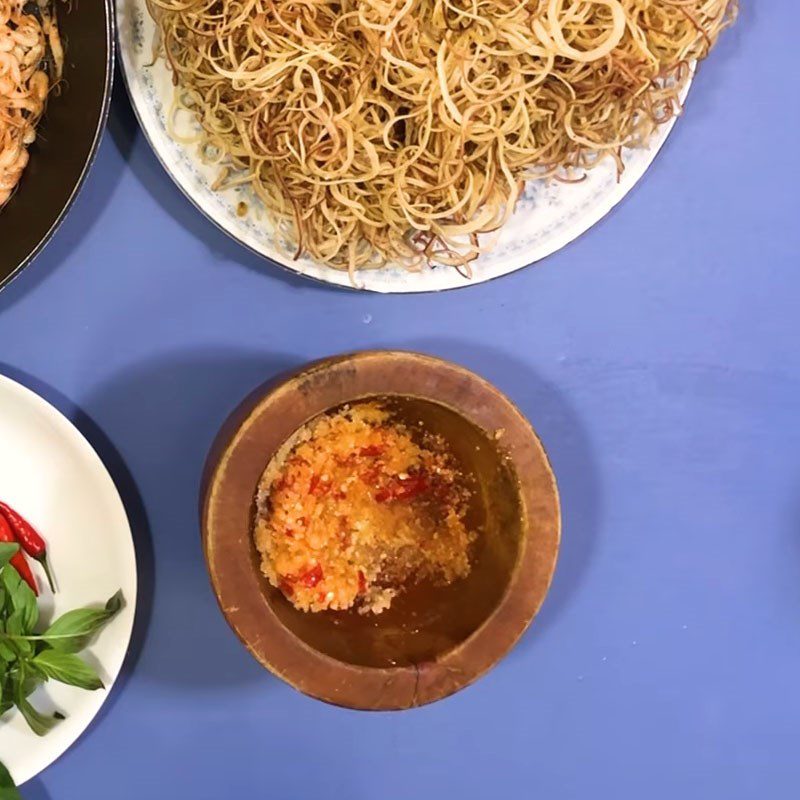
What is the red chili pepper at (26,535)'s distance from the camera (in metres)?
1.20

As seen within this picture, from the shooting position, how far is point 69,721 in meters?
1.20

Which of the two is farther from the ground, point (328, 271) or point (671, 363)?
point (328, 271)

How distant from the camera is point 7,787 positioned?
3.77ft

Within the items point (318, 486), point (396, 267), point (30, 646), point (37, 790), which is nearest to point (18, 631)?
point (30, 646)

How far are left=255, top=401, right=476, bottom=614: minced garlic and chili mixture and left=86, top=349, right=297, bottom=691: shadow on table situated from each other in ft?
0.48

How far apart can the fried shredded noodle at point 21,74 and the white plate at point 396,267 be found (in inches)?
3.4

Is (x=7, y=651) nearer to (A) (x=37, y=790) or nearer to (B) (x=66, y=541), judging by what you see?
(B) (x=66, y=541)

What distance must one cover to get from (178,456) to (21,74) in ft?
1.68

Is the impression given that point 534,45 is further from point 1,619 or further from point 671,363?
Result: point 1,619

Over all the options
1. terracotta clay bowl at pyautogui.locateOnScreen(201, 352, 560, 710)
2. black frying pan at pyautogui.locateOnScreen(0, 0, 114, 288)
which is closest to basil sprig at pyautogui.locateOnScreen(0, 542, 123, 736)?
terracotta clay bowl at pyautogui.locateOnScreen(201, 352, 560, 710)

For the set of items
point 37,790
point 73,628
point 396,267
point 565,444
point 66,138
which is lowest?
point 37,790

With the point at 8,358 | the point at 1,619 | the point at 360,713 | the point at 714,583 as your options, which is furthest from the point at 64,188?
the point at 714,583

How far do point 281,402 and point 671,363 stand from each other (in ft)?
1.93

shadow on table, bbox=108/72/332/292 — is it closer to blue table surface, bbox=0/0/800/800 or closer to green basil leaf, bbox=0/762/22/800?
blue table surface, bbox=0/0/800/800
